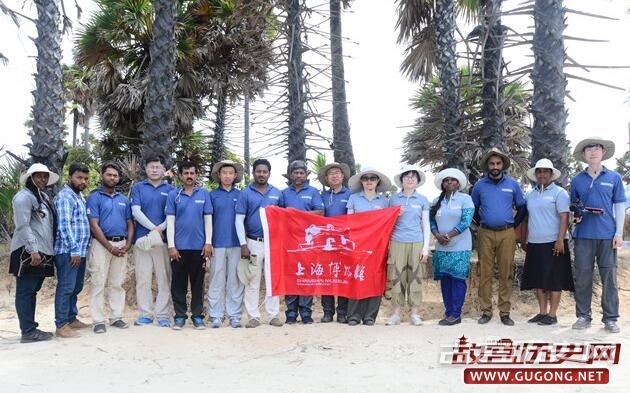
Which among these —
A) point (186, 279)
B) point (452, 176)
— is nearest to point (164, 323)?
point (186, 279)

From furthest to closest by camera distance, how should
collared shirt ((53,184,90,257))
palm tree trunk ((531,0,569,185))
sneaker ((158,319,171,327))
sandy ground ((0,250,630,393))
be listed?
palm tree trunk ((531,0,569,185)) < sneaker ((158,319,171,327)) < collared shirt ((53,184,90,257)) < sandy ground ((0,250,630,393))

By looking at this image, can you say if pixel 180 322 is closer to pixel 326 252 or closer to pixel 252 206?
pixel 252 206

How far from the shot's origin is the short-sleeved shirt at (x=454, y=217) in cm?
599

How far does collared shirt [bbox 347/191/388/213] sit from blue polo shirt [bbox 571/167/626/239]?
2.18 meters

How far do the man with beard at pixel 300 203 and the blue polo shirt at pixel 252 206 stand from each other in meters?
0.29

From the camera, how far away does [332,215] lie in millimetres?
6324

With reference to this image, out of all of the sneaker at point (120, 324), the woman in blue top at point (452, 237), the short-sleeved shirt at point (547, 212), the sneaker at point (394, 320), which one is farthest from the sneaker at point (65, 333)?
the short-sleeved shirt at point (547, 212)

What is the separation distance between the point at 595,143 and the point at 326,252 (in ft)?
10.6

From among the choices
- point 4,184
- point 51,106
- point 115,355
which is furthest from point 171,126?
point 115,355

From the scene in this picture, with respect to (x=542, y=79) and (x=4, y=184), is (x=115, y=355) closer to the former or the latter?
(x=4, y=184)

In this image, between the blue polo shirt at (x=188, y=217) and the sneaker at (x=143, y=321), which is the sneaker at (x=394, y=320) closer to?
the blue polo shirt at (x=188, y=217)

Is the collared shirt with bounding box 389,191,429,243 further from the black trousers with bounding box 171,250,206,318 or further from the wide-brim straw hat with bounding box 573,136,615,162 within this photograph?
the black trousers with bounding box 171,250,206,318

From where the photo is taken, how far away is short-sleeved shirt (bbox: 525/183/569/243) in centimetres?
588

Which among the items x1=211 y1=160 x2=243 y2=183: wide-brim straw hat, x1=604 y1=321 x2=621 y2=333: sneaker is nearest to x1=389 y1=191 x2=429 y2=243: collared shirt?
x1=211 y1=160 x2=243 y2=183: wide-brim straw hat
